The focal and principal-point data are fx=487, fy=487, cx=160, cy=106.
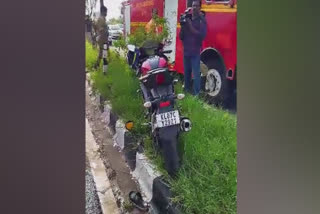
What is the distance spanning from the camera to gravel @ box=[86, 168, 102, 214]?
2.11 metres

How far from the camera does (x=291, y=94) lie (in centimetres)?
214

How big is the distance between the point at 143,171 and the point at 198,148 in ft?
0.83

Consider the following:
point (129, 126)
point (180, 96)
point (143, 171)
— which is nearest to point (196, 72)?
point (180, 96)

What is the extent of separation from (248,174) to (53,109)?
0.90m

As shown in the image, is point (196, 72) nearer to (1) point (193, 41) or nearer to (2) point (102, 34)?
(1) point (193, 41)

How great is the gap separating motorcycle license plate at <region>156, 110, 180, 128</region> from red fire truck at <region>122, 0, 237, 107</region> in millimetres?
175

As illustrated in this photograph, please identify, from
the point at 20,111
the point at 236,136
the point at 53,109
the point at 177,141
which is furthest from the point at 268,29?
the point at 20,111

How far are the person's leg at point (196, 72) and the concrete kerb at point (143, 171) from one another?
0.35m

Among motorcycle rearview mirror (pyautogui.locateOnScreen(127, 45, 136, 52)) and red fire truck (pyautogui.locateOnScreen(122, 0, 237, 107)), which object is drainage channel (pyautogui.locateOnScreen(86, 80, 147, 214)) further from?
red fire truck (pyautogui.locateOnScreen(122, 0, 237, 107))

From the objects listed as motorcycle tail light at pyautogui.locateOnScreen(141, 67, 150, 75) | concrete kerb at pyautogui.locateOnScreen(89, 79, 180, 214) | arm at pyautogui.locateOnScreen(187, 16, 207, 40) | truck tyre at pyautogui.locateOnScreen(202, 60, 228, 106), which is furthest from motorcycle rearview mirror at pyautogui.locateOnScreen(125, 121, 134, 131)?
arm at pyautogui.locateOnScreen(187, 16, 207, 40)

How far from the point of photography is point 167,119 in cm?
205

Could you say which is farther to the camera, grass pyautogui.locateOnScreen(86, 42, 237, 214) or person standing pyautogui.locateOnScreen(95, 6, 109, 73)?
person standing pyautogui.locateOnScreen(95, 6, 109, 73)

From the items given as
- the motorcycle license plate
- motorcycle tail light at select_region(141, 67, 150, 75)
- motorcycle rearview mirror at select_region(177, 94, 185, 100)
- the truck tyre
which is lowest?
the motorcycle license plate

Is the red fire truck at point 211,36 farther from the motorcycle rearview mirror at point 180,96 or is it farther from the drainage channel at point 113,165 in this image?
the drainage channel at point 113,165
